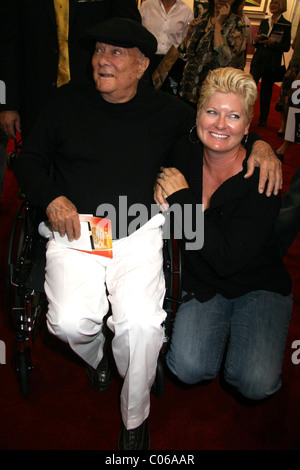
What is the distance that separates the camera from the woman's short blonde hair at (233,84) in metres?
1.66

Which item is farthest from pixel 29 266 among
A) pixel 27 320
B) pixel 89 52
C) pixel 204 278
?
pixel 89 52

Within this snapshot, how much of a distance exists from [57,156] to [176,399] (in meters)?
1.48

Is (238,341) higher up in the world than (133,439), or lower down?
higher up

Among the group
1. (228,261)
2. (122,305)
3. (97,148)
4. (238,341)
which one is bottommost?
(238,341)

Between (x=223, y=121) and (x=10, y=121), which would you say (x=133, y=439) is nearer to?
(x=223, y=121)

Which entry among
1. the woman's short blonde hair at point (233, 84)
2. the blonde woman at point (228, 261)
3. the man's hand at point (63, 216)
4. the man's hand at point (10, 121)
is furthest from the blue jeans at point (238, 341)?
the man's hand at point (10, 121)

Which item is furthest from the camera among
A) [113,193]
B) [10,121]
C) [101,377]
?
[10,121]

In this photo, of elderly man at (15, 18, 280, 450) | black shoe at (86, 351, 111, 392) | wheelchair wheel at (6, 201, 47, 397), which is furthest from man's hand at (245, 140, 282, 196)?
black shoe at (86, 351, 111, 392)

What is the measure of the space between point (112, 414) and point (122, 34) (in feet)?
6.28

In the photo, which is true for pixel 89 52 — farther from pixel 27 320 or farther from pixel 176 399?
pixel 176 399

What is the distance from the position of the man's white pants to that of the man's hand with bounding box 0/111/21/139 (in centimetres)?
95

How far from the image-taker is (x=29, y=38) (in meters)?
2.21

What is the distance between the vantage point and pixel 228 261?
167 cm

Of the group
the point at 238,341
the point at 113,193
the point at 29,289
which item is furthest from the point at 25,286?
the point at 238,341
